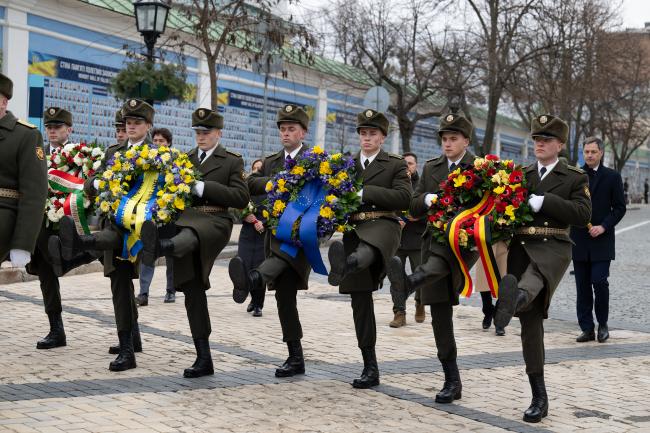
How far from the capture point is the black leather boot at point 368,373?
24.7ft

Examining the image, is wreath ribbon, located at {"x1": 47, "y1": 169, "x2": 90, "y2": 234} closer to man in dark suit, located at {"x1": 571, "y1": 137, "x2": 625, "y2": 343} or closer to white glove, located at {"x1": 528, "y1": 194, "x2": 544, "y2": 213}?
white glove, located at {"x1": 528, "y1": 194, "x2": 544, "y2": 213}

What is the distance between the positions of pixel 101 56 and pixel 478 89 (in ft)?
57.5

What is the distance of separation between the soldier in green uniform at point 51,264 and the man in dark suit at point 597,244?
5029 millimetres

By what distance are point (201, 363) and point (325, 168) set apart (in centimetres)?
179

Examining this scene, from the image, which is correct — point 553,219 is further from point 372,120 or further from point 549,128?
point 372,120

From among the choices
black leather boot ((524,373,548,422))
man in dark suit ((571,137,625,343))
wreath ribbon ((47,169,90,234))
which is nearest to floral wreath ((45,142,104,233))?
wreath ribbon ((47,169,90,234))

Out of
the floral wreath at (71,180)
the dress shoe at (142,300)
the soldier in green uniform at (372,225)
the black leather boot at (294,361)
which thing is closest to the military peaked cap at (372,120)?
the soldier in green uniform at (372,225)

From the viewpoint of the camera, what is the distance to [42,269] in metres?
9.04

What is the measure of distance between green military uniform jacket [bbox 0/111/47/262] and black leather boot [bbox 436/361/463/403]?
2.98m

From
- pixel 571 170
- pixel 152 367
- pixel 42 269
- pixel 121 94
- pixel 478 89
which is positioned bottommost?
pixel 152 367

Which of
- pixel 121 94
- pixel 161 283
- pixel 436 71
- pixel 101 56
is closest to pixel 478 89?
pixel 436 71

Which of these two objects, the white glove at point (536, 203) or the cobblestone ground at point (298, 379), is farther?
the white glove at point (536, 203)

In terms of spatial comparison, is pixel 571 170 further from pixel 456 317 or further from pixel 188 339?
pixel 456 317

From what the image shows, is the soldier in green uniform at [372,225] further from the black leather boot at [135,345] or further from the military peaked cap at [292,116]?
the black leather boot at [135,345]
